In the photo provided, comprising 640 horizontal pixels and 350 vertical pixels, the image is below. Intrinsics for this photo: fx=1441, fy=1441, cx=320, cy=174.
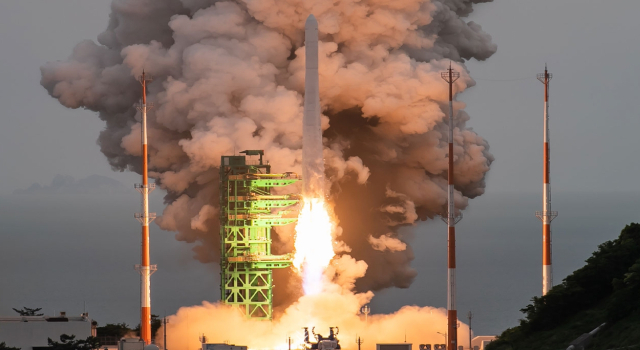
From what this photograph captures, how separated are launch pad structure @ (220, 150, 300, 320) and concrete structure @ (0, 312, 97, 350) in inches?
270

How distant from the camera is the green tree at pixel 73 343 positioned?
205ft

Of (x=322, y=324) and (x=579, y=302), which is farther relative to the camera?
(x=322, y=324)

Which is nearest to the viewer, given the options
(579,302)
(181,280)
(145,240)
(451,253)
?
(579,302)

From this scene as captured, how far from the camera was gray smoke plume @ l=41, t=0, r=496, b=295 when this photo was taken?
6831 cm

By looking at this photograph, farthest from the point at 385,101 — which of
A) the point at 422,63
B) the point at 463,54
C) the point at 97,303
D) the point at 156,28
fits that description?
the point at 97,303

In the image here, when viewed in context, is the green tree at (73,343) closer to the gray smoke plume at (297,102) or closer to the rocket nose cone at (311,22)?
the gray smoke plume at (297,102)

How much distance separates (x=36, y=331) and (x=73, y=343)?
278cm

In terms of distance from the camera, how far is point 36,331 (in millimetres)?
65312

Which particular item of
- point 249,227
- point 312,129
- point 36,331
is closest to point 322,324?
point 249,227

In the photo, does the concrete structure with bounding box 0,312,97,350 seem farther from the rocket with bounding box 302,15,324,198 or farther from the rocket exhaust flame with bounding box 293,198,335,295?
the rocket with bounding box 302,15,324,198

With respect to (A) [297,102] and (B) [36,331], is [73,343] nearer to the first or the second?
(B) [36,331]

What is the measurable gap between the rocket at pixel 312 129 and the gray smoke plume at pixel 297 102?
232cm

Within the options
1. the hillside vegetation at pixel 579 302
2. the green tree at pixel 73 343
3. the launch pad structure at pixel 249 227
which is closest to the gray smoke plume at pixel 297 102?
the launch pad structure at pixel 249 227

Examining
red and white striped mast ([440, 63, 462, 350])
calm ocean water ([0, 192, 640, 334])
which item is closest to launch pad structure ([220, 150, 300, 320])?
red and white striped mast ([440, 63, 462, 350])
